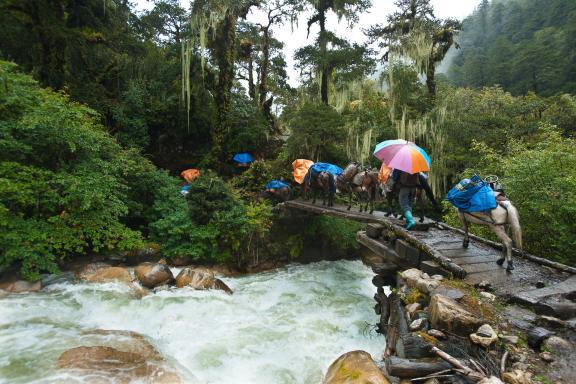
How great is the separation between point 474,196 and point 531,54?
40.2 m

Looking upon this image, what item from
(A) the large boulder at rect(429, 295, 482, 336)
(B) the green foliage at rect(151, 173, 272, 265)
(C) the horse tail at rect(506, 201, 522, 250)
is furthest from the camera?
(B) the green foliage at rect(151, 173, 272, 265)

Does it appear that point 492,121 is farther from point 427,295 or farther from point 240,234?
point 427,295

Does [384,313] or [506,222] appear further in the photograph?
[384,313]

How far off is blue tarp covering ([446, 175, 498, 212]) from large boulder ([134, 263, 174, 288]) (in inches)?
272

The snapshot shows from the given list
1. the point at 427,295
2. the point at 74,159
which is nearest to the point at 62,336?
the point at 74,159

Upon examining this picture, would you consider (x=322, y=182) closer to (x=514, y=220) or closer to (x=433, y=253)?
(x=433, y=253)

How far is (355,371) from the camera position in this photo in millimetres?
3814

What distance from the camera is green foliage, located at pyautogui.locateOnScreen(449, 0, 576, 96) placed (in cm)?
3241

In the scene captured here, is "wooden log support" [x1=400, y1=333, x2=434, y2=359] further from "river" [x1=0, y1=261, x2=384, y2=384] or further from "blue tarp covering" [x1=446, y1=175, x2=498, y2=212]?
"blue tarp covering" [x1=446, y1=175, x2=498, y2=212]

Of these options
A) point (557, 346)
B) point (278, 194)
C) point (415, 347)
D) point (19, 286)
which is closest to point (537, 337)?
point (557, 346)

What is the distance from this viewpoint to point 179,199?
11.2 m

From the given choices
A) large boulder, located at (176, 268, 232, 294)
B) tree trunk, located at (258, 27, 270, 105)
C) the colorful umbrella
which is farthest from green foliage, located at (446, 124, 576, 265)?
tree trunk, located at (258, 27, 270, 105)

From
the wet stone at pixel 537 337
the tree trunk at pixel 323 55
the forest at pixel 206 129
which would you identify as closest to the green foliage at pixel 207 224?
the forest at pixel 206 129

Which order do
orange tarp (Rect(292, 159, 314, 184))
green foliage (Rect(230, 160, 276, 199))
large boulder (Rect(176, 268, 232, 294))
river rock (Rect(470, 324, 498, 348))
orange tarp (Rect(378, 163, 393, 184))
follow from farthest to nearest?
green foliage (Rect(230, 160, 276, 199))
orange tarp (Rect(292, 159, 314, 184))
large boulder (Rect(176, 268, 232, 294))
orange tarp (Rect(378, 163, 393, 184))
river rock (Rect(470, 324, 498, 348))
